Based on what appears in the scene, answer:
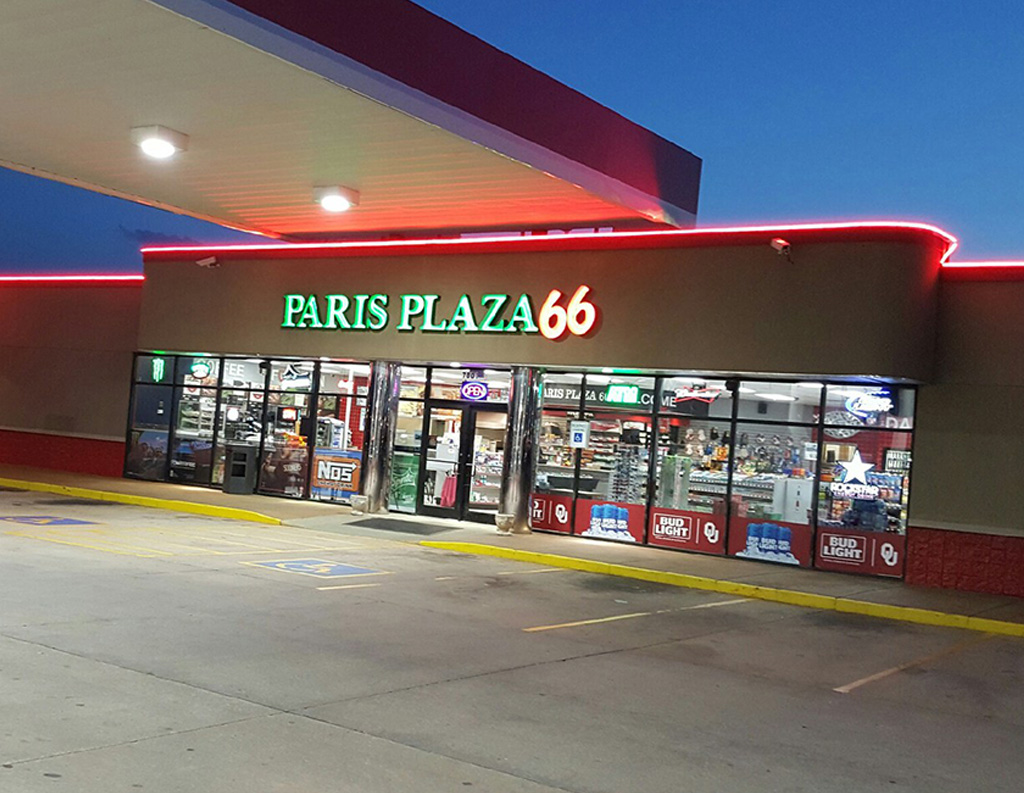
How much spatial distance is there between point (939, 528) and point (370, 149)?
412 inches

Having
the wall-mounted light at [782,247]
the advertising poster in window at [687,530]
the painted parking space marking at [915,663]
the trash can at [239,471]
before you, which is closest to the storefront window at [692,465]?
the advertising poster in window at [687,530]

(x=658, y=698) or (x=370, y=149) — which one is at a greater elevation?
(x=370, y=149)

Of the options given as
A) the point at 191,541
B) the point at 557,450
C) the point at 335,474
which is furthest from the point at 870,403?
the point at 335,474

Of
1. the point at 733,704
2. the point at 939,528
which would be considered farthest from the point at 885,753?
the point at 939,528

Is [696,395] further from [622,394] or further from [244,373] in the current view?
[244,373]

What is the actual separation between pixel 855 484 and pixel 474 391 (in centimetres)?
762

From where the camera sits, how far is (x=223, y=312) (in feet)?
78.6

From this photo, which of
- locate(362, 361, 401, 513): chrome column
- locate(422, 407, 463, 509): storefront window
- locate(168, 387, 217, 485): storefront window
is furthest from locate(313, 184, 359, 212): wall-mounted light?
locate(168, 387, 217, 485): storefront window

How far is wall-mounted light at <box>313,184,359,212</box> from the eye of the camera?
62.1ft

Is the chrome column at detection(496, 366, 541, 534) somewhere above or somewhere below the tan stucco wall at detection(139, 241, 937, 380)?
Result: below

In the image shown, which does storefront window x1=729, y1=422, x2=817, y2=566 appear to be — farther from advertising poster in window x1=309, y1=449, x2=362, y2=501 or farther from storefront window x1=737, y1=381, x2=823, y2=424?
advertising poster in window x1=309, y1=449, x2=362, y2=501

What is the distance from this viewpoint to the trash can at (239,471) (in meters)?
24.2

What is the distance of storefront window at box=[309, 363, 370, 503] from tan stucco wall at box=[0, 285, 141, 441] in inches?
235

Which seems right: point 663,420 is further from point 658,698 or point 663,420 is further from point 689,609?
point 658,698
